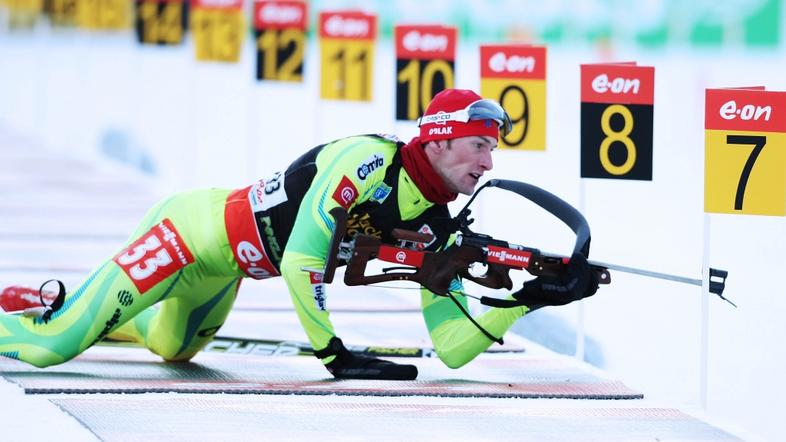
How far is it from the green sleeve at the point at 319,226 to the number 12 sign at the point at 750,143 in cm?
124

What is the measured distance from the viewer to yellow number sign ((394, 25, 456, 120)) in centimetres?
886

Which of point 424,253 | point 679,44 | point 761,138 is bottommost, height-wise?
point 424,253

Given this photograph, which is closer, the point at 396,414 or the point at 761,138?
the point at 396,414

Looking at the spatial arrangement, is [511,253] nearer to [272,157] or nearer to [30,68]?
[272,157]

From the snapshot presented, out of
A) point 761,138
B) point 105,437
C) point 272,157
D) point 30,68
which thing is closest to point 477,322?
point 761,138

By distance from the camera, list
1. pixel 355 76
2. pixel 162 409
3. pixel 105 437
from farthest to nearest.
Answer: pixel 355 76
pixel 162 409
pixel 105 437

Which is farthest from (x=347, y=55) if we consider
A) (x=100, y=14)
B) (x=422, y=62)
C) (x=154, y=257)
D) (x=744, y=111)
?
(x=100, y=14)

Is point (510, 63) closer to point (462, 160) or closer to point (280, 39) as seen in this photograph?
point (462, 160)

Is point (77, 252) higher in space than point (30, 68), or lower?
lower

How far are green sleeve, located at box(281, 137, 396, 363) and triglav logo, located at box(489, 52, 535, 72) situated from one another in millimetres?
2030

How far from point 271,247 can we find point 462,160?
0.83 meters

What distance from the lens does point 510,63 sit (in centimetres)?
753

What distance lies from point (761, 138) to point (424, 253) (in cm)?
129

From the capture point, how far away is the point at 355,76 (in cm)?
1117
